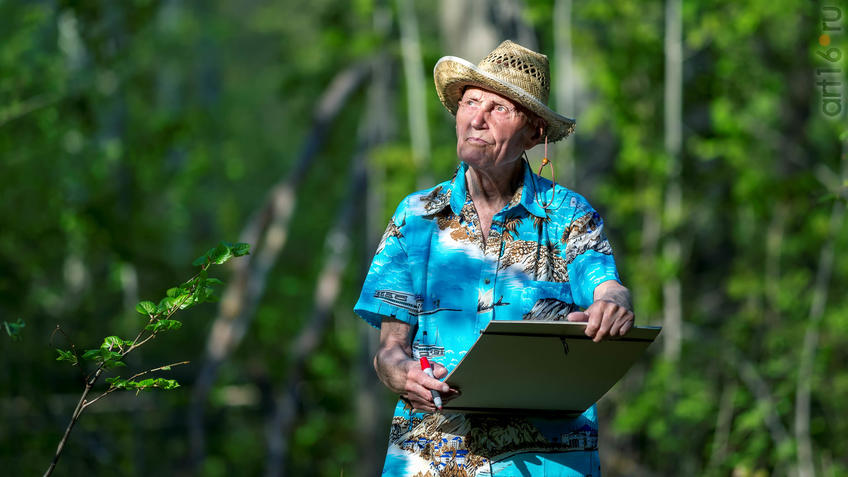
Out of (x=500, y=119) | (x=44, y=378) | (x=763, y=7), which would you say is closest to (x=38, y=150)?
(x=44, y=378)

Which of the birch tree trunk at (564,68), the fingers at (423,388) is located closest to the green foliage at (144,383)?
the fingers at (423,388)

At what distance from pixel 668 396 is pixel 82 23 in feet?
18.2

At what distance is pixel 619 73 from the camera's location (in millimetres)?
8531

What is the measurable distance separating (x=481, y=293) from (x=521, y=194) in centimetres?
29

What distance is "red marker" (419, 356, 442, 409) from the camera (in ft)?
8.08

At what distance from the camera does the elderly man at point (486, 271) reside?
2.71 meters

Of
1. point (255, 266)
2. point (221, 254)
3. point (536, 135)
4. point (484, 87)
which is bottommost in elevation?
point (255, 266)

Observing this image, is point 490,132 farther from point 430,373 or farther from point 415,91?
point 415,91

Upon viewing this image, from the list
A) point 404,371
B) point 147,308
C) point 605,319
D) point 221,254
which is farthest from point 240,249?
point 605,319

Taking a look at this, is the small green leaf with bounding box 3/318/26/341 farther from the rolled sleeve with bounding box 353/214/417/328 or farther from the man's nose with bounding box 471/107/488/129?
the man's nose with bounding box 471/107/488/129

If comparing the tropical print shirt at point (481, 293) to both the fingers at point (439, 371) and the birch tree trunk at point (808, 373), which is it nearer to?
the fingers at point (439, 371)

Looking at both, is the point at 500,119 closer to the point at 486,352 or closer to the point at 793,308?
the point at 486,352

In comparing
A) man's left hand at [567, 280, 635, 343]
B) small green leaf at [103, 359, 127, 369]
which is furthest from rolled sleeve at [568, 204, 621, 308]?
small green leaf at [103, 359, 127, 369]

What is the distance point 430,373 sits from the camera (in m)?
2.60
